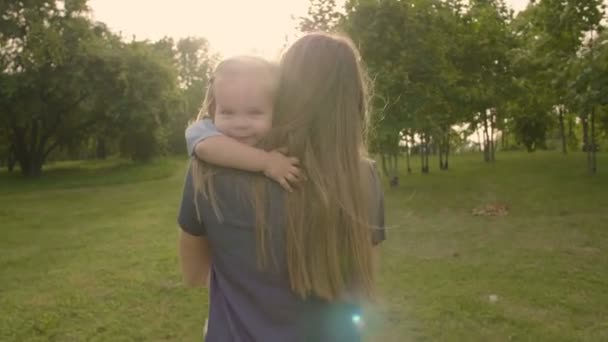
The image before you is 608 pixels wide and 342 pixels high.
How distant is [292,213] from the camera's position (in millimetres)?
1605

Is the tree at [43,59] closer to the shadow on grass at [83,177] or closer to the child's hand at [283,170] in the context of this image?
the shadow on grass at [83,177]

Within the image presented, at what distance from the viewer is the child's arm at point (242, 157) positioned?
62.4 inches

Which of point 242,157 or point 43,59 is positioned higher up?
point 43,59

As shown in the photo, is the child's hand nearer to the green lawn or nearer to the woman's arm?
the woman's arm

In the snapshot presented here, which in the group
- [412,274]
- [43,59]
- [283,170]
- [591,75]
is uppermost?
[43,59]

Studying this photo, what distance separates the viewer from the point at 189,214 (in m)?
1.70

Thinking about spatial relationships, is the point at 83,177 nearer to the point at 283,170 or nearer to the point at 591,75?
the point at 591,75

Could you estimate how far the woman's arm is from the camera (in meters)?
1.80

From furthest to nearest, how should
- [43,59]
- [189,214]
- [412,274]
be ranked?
[43,59], [412,274], [189,214]

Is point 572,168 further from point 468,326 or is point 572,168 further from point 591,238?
point 468,326

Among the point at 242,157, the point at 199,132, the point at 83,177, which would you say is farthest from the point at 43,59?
the point at 242,157

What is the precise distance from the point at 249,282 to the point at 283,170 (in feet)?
1.28

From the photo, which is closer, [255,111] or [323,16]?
[255,111]

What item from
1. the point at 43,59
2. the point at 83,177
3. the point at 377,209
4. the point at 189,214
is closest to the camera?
the point at 189,214
